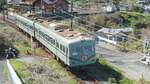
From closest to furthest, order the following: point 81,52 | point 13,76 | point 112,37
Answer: point 13,76, point 81,52, point 112,37

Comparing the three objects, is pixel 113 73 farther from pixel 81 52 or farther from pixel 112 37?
pixel 112 37

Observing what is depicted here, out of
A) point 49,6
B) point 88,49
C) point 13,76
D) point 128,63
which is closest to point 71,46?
point 88,49

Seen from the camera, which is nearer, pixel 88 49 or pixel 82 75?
pixel 88 49

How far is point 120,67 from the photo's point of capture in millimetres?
28406

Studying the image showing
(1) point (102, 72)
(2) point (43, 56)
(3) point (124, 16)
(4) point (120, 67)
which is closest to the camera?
(1) point (102, 72)

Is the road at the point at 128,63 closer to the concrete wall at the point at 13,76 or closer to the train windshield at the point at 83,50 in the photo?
the train windshield at the point at 83,50

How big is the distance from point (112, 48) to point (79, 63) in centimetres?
1444

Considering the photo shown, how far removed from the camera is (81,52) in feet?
81.6

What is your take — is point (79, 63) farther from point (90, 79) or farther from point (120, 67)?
point (120, 67)

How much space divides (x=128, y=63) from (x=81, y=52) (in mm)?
6704

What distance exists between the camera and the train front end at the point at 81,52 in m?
24.6

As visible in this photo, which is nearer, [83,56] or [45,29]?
[83,56]

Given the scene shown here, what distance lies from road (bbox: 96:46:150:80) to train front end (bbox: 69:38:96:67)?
10.5 ft

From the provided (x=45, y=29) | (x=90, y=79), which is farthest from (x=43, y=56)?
(x=90, y=79)
